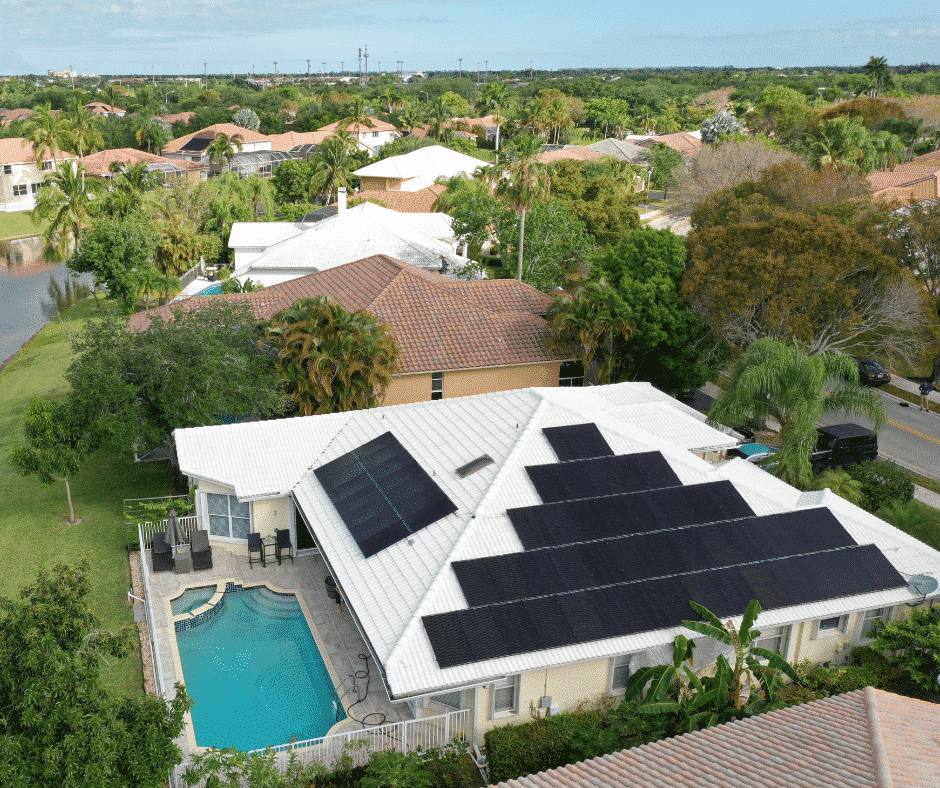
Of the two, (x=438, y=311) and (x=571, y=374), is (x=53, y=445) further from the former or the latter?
(x=571, y=374)

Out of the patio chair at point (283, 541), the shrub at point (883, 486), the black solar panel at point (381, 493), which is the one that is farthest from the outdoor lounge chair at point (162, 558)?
the shrub at point (883, 486)

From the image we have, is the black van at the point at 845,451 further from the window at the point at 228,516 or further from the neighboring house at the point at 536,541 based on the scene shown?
the window at the point at 228,516

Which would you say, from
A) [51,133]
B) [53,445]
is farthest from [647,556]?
[51,133]

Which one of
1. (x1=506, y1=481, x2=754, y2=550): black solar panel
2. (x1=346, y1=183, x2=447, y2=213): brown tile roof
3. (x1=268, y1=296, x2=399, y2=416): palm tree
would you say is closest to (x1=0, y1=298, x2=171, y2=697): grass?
(x1=268, y1=296, x2=399, y2=416): palm tree

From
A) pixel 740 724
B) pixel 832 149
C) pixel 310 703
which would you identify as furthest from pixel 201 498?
pixel 832 149

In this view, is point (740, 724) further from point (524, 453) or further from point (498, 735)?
point (524, 453)
